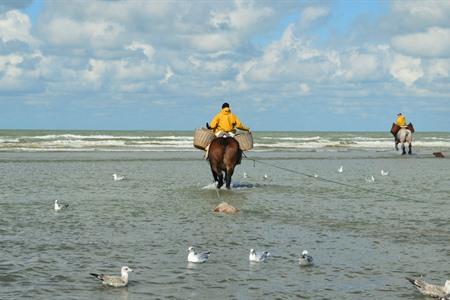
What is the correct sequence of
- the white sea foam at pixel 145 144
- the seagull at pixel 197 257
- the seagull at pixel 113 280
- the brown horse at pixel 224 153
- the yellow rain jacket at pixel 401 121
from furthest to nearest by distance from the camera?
the white sea foam at pixel 145 144 < the yellow rain jacket at pixel 401 121 < the brown horse at pixel 224 153 < the seagull at pixel 197 257 < the seagull at pixel 113 280

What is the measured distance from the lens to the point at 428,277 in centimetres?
915

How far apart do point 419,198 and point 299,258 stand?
31.9 feet

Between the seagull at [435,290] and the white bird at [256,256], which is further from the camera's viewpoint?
the white bird at [256,256]

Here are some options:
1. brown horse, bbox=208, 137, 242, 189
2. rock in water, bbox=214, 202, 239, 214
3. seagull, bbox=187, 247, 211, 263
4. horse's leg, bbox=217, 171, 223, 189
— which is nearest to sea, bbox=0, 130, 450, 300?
seagull, bbox=187, 247, 211, 263

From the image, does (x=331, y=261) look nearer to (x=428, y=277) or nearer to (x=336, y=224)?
(x=428, y=277)

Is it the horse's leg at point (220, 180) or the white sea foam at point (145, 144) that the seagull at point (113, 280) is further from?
the white sea foam at point (145, 144)

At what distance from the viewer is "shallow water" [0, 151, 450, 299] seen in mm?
8578

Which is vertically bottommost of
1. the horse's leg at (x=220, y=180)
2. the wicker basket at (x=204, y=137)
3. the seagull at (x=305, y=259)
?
the seagull at (x=305, y=259)

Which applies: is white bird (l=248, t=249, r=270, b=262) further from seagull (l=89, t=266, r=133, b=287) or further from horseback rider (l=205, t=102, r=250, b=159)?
horseback rider (l=205, t=102, r=250, b=159)

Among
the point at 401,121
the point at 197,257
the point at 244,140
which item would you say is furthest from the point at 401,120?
the point at 197,257

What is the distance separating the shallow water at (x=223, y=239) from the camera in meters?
8.58

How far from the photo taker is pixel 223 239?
11.7m

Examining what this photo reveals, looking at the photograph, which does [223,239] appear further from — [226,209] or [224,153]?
[224,153]

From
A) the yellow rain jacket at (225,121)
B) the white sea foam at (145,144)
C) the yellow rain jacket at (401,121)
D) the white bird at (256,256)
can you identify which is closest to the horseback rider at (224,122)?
the yellow rain jacket at (225,121)
